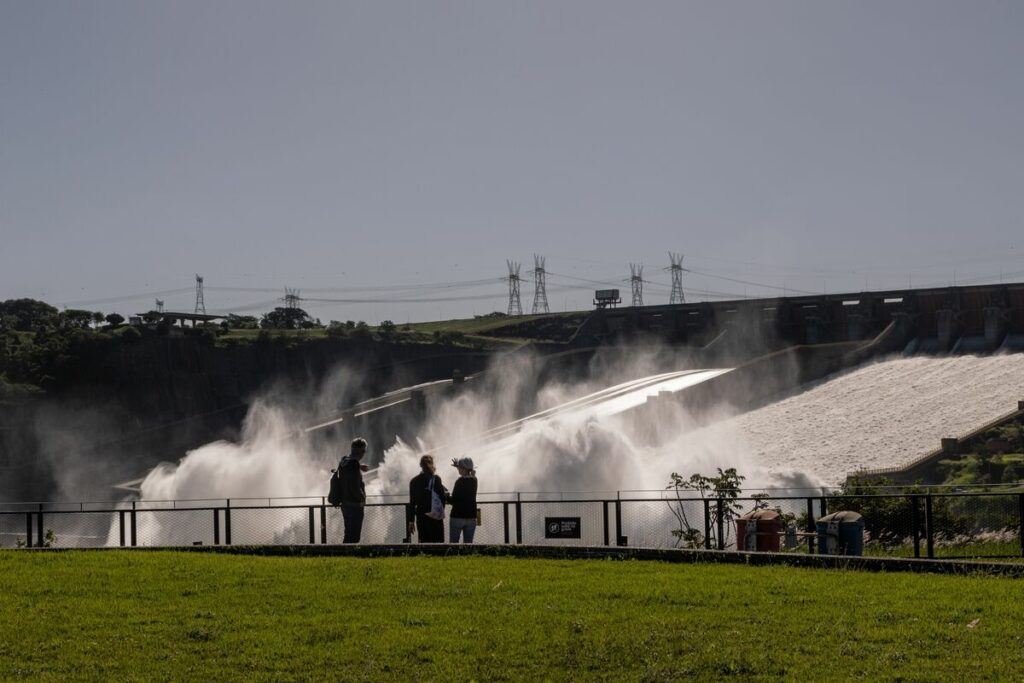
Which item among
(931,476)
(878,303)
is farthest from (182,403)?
(931,476)

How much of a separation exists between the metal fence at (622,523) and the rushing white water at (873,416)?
11.7 meters

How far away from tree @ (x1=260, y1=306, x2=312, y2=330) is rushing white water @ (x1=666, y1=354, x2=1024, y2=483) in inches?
3440

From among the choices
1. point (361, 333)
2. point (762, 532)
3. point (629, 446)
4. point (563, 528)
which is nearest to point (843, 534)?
point (762, 532)

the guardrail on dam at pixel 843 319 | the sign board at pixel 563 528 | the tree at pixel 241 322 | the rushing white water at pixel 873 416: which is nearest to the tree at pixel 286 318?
the tree at pixel 241 322

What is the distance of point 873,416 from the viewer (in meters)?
65.4

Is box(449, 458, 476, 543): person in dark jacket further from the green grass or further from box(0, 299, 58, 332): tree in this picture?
box(0, 299, 58, 332): tree

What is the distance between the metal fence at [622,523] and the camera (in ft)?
70.6

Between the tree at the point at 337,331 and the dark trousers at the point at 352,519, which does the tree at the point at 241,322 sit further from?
the dark trousers at the point at 352,519

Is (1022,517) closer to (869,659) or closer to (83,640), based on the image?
(869,659)

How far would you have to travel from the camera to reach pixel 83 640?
1226cm

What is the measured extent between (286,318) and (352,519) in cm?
13812

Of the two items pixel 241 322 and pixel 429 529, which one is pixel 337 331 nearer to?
pixel 241 322

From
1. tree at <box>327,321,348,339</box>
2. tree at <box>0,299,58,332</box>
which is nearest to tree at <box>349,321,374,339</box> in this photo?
tree at <box>327,321,348,339</box>

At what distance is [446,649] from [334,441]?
65901 mm
